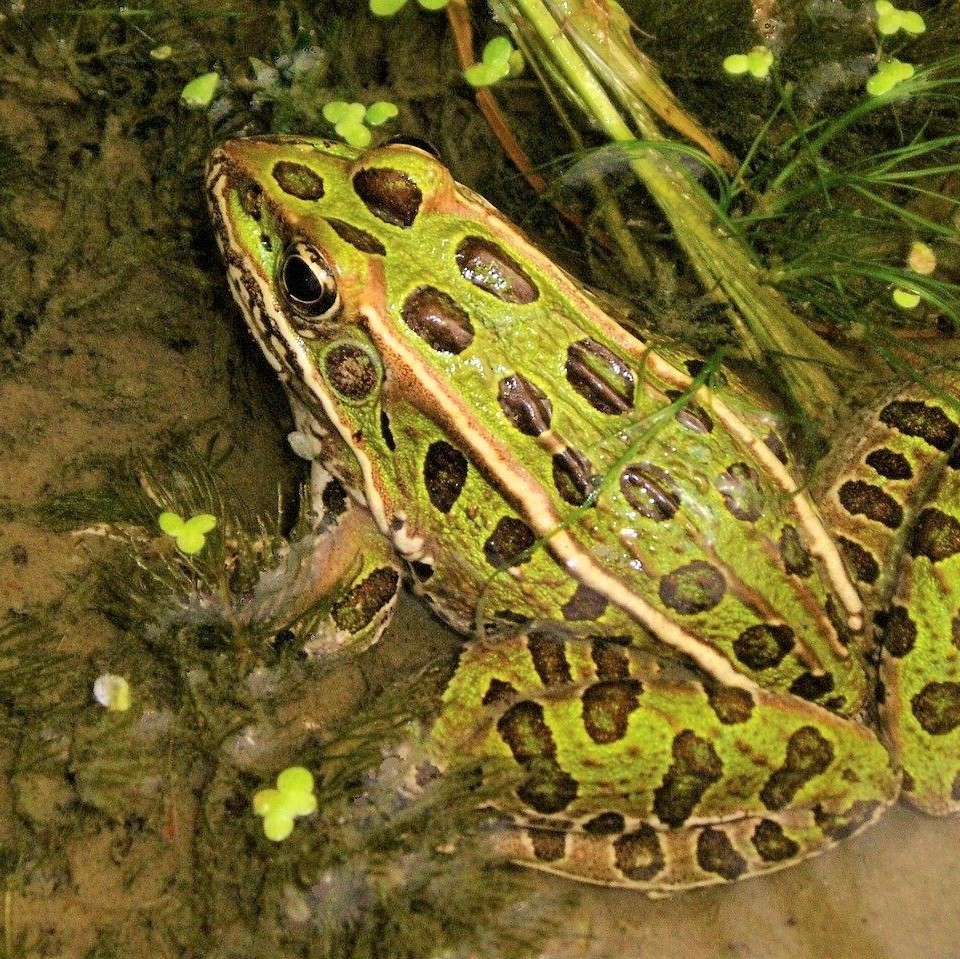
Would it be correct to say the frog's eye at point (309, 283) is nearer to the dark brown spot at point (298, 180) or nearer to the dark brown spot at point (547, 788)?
the dark brown spot at point (298, 180)

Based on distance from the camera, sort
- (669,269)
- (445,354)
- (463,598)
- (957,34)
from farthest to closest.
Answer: (957,34), (669,269), (463,598), (445,354)

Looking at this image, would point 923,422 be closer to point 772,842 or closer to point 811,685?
point 811,685

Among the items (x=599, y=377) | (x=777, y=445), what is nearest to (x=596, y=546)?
(x=599, y=377)

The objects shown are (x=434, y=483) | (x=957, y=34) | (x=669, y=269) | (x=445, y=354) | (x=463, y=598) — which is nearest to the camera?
(x=445, y=354)

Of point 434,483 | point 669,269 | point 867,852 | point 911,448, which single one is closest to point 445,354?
point 434,483

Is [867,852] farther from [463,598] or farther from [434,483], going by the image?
[434,483]

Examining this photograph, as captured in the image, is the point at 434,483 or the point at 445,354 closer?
the point at 445,354

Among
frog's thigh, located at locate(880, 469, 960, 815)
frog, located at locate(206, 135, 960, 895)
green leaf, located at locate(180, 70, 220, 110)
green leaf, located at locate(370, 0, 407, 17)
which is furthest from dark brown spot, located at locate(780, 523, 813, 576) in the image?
green leaf, located at locate(180, 70, 220, 110)

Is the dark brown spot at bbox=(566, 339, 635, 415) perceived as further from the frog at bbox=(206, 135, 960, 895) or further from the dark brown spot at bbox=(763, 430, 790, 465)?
the dark brown spot at bbox=(763, 430, 790, 465)
